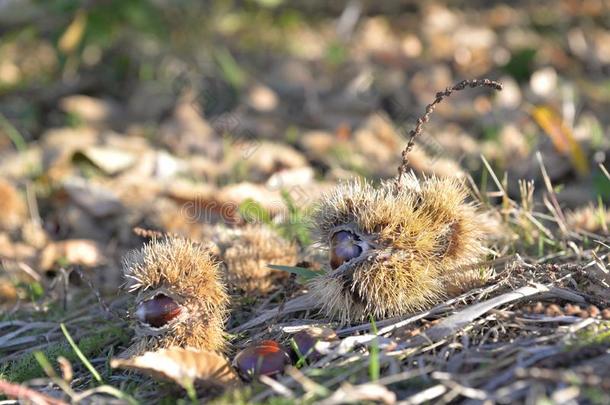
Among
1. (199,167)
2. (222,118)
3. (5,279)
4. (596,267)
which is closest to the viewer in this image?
(596,267)

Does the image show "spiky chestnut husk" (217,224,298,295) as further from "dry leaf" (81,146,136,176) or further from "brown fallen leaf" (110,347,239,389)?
"dry leaf" (81,146,136,176)

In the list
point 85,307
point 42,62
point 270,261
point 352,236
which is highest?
point 42,62

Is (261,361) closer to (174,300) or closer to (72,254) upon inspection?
(174,300)

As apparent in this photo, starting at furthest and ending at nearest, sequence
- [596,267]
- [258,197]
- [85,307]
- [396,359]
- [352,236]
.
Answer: [258,197] → [85,307] → [596,267] → [352,236] → [396,359]

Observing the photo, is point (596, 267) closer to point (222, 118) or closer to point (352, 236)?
point (352, 236)

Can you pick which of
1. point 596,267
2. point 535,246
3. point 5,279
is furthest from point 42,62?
point 596,267

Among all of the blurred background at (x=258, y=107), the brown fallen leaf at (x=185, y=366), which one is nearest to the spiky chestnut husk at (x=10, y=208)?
the blurred background at (x=258, y=107)

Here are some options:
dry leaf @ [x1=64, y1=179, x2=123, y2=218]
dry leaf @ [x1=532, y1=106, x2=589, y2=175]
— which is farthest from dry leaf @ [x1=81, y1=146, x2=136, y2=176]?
dry leaf @ [x1=532, y1=106, x2=589, y2=175]
